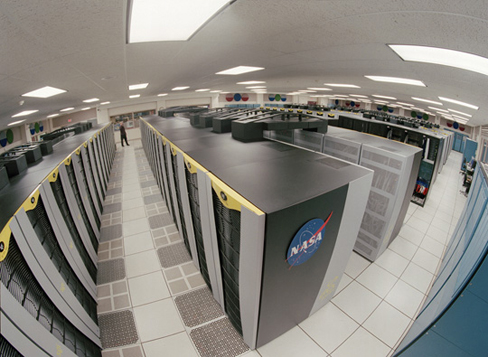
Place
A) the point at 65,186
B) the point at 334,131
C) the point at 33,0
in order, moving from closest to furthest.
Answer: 1. the point at 33,0
2. the point at 65,186
3. the point at 334,131

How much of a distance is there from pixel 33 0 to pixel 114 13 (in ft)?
1.52

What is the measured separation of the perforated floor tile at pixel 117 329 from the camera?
197 cm

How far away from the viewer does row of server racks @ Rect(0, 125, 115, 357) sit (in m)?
1.02

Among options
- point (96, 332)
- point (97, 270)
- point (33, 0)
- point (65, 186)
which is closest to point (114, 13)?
point (33, 0)

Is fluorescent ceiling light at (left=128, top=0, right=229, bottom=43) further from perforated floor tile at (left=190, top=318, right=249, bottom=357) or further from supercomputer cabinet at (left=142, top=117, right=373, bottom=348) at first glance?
perforated floor tile at (left=190, top=318, right=249, bottom=357)

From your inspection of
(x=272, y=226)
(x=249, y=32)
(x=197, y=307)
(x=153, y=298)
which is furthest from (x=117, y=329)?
(x=249, y=32)

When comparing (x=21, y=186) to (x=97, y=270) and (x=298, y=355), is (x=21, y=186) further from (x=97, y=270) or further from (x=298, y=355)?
(x=298, y=355)

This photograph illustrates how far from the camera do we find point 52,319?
54.3 inches

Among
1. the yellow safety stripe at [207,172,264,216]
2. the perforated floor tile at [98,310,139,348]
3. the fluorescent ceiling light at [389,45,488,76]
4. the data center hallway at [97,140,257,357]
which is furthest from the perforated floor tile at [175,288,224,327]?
the fluorescent ceiling light at [389,45,488,76]

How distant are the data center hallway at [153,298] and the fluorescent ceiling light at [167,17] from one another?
2.85 m

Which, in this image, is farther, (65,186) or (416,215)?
(416,215)

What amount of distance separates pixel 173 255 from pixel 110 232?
1533 millimetres

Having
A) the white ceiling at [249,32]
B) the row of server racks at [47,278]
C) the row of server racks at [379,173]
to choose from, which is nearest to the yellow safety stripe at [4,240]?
the row of server racks at [47,278]

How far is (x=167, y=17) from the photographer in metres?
1.65
